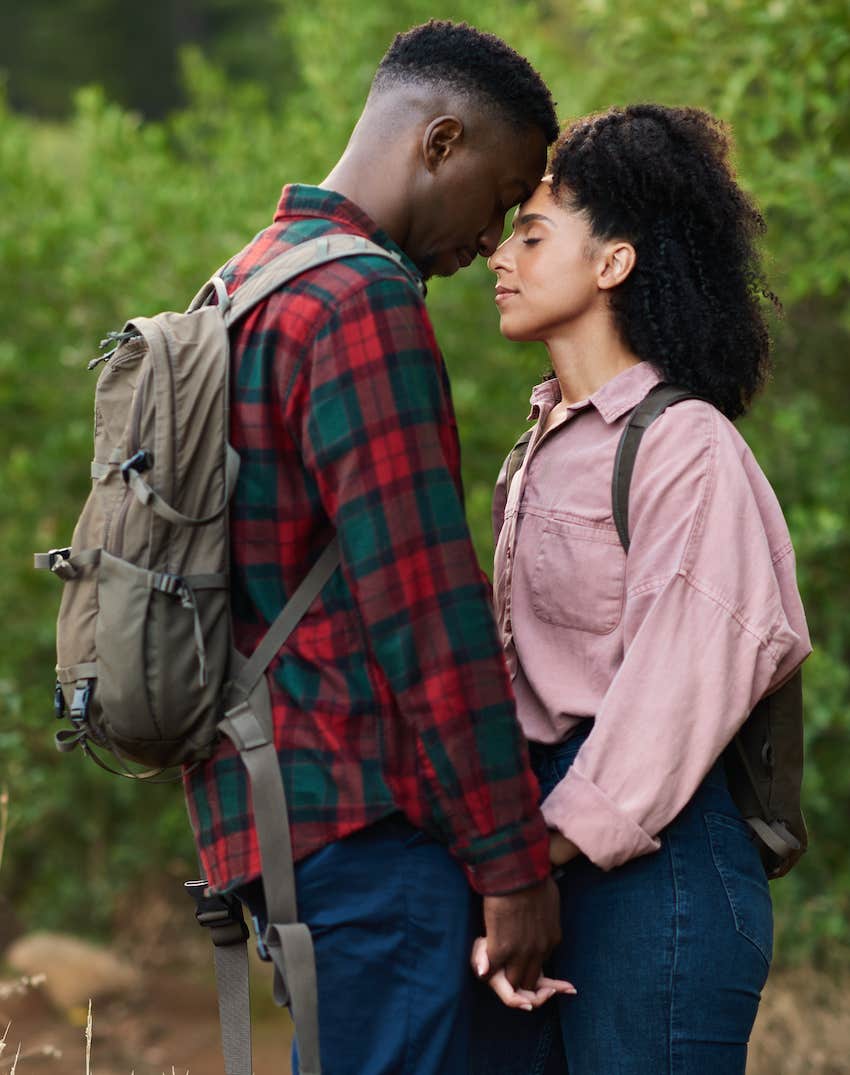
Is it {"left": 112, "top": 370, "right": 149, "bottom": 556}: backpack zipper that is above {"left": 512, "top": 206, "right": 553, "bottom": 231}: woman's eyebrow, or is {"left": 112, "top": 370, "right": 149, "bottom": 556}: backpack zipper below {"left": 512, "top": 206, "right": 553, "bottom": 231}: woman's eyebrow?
below

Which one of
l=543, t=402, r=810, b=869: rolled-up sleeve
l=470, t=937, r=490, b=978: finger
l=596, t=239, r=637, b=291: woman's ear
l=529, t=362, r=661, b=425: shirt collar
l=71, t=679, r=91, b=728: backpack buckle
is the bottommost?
l=470, t=937, r=490, b=978: finger

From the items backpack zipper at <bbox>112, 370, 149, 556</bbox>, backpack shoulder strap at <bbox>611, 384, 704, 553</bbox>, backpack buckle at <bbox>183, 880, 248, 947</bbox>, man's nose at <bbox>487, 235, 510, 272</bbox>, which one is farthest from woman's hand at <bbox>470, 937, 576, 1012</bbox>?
man's nose at <bbox>487, 235, 510, 272</bbox>

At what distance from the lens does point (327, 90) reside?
620 cm

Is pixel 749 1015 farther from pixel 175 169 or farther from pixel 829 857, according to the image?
pixel 175 169

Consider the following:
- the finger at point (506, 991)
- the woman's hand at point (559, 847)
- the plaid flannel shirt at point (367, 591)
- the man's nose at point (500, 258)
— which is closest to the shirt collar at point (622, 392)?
the man's nose at point (500, 258)

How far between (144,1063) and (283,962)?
5.10 metres

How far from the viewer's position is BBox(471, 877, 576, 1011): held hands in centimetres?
177

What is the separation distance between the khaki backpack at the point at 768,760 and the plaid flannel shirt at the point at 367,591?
0.41 metres

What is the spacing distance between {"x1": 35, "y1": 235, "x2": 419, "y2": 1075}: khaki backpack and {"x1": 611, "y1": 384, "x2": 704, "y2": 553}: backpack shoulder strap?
0.46 meters

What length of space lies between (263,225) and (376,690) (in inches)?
179

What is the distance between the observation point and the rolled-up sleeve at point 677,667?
190cm

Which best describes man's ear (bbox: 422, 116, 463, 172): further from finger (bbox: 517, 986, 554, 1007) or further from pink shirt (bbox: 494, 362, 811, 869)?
finger (bbox: 517, 986, 554, 1007)

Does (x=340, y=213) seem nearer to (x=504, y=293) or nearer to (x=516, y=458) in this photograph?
(x=504, y=293)

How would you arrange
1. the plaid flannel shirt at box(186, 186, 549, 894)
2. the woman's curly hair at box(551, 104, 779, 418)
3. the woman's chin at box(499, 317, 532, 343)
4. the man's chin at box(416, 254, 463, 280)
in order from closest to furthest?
the plaid flannel shirt at box(186, 186, 549, 894)
the man's chin at box(416, 254, 463, 280)
the woman's curly hair at box(551, 104, 779, 418)
the woman's chin at box(499, 317, 532, 343)
